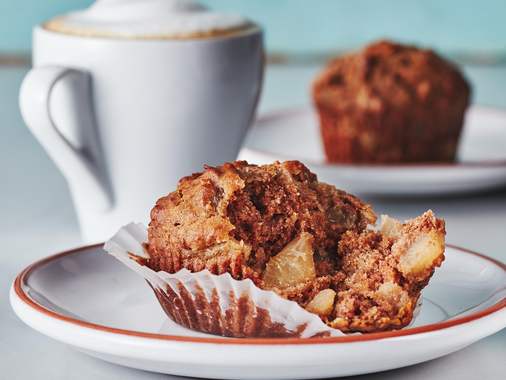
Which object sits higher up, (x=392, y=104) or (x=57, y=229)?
(x=392, y=104)

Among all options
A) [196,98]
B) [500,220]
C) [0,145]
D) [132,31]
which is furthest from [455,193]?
[0,145]

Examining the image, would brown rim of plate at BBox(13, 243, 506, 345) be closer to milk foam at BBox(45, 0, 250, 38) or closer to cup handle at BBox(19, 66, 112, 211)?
cup handle at BBox(19, 66, 112, 211)

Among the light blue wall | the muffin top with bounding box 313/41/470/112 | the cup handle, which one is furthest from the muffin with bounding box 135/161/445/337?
the light blue wall

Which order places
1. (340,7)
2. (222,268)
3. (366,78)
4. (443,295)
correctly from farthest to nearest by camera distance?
1. (340,7)
2. (366,78)
3. (443,295)
4. (222,268)

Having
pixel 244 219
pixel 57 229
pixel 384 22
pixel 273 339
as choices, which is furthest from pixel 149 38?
pixel 384 22

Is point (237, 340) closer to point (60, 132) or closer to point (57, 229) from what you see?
point (60, 132)

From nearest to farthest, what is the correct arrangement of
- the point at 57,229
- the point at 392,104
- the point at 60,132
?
the point at 60,132 → the point at 57,229 → the point at 392,104

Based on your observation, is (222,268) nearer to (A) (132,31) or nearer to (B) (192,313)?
(B) (192,313)
